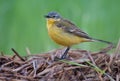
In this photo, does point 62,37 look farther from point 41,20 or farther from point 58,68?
point 41,20

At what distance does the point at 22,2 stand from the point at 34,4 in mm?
156

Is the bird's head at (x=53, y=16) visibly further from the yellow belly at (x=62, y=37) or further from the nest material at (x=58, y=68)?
the nest material at (x=58, y=68)

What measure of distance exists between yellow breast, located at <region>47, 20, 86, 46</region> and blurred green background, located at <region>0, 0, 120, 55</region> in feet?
3.61

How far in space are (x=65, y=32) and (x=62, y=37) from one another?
0.20 ft

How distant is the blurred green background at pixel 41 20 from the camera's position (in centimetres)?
724

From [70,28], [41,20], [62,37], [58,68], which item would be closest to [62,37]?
[62,37]

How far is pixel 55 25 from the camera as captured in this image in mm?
6090

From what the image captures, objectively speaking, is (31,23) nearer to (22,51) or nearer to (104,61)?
(22,51)

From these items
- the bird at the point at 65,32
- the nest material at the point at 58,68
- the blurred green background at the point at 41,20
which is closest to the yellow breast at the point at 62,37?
the bird at the point at 65,32

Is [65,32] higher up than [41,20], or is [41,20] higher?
[65,32]

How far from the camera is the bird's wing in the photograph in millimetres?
5691

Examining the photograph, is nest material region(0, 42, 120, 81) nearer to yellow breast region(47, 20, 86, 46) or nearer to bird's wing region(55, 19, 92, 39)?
bird's wing region(55, 19, 92, 39)

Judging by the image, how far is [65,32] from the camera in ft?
19.6

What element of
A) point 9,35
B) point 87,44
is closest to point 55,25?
point 87,44
